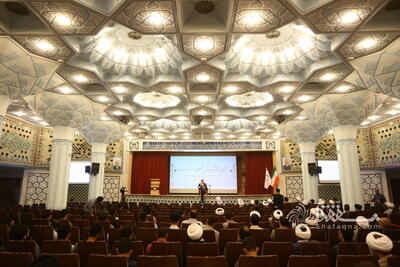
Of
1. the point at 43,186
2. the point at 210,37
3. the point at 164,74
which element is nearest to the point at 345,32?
the point at 210,37

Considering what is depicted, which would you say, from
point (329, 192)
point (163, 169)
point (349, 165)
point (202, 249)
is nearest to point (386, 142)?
point (329, 192)

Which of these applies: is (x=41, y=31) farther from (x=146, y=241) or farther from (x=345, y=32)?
(x=345, y=32)

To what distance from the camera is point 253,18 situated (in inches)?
235

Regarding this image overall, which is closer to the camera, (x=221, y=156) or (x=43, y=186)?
(x=43, y=186)

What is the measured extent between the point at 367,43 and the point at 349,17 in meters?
1.50

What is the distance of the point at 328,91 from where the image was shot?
34.6ft

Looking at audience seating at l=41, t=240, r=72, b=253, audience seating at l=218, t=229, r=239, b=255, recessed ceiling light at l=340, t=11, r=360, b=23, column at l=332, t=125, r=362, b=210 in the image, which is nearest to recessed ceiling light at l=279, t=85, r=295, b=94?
column at l=332, t=125, r=362, b=210

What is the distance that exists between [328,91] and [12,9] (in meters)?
10.7

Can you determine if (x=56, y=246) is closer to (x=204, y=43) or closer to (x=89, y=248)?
(x=89, y=248)

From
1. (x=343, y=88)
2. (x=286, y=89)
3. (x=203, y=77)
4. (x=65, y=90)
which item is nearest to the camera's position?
(x=203, y=77)

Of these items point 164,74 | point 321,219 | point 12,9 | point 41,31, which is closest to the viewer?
point 12,9

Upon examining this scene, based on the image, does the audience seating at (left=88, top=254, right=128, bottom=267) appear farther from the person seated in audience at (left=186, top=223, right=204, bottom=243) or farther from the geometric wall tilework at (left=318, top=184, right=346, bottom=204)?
the geometric wall tilework at (left=318, top=184, right=346, bottom=204)

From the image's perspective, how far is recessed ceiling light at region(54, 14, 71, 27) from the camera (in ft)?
18.8

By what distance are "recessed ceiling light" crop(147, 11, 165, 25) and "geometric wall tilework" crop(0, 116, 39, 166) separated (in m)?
12.3
